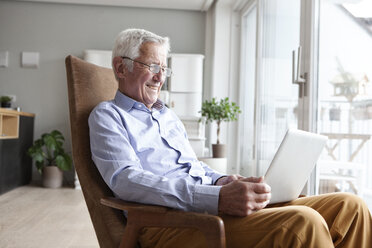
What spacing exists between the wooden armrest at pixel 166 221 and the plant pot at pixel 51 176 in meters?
4.13

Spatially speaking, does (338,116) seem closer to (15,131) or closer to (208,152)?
(208,152)

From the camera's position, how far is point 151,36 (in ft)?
5.41

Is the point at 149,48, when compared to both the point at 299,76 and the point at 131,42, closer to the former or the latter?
the point at 131,42

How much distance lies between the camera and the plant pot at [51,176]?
5.03m

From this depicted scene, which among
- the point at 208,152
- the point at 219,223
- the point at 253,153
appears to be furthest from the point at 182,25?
the point at 219,223

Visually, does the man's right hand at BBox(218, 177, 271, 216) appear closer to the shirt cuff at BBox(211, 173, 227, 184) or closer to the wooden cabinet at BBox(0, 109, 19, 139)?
the shirt cuff at BBox(211, 173, 227, 184)

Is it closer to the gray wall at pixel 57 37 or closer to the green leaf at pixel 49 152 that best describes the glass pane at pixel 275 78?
the gray wall at pixel 57 37

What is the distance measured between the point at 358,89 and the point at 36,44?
4.74m

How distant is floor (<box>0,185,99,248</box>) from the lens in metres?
→ 2.62

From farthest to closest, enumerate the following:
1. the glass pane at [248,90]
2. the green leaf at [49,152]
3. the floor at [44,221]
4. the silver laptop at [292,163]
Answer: the green leaf at [49,152] < the glass pane at [248,90] < the floor at [44,221] < the silver laptop at [292,163]

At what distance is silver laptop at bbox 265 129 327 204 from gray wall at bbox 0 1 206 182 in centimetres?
450

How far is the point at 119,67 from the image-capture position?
1681 mm

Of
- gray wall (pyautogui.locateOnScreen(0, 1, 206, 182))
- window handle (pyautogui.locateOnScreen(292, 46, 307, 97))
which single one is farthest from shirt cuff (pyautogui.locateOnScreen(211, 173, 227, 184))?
gray wall (pyautogui.locateOnScreen(0, 1, 206, 182))

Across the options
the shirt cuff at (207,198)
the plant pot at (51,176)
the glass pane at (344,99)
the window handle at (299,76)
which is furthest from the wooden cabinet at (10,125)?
the shirt cuff at (207,198)
